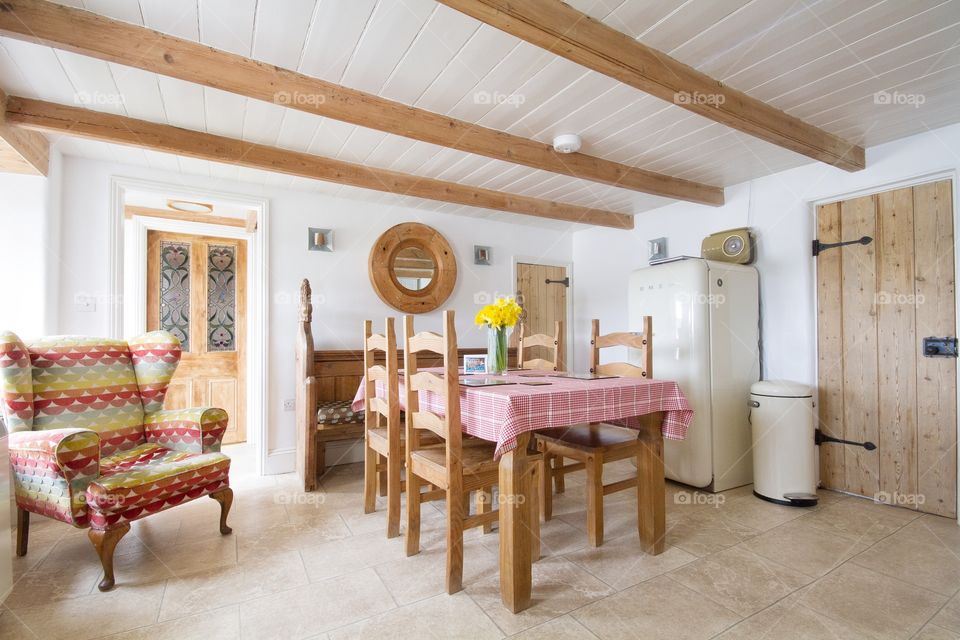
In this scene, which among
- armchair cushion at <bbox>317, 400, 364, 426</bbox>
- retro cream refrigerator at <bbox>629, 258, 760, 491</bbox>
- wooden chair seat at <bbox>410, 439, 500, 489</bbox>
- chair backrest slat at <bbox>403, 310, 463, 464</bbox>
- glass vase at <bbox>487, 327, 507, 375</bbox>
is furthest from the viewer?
armchair cushion at <bbox>317, 400, 364, 426</bbox>

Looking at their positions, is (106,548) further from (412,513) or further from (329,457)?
(329,457)

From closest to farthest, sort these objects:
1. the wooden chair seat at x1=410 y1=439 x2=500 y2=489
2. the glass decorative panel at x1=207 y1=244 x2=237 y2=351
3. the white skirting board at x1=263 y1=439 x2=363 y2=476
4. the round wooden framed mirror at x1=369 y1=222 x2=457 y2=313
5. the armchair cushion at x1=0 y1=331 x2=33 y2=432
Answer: the wooden chair seat at x1=410 y1=439 x2=500 y2=489 < the armchair cushion at x1=0 y1=331 x2=33 y2=432 < the white skirting board at x1=263 y1=439 x2=363 y2=476 < the round wooden framed mirror at x1=369 y1=222 x2=457 y2=313 < the glass decorative panel at x1=207 y1=244 x2=237 y2=351

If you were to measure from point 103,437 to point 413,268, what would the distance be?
245cm

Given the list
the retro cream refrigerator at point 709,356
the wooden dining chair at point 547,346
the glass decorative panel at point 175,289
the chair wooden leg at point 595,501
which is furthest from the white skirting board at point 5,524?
the retro cream refrigerator at point 709,356

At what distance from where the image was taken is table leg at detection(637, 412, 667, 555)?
2070mm

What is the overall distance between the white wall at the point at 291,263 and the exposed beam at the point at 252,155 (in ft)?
2.24

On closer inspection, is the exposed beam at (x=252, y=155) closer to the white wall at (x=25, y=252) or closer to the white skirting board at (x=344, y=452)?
the white wall at (x=25, y=252)

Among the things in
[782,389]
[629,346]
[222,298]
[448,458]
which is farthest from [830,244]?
[222,298]

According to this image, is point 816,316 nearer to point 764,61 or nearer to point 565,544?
point 764,61

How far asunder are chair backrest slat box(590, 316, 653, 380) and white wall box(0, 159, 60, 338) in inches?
126

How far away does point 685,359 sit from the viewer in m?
2.99

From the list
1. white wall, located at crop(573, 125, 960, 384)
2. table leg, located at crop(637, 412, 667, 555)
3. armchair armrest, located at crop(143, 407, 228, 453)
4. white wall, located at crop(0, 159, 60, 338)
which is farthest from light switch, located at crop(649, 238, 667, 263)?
white wall, located at crop(0, 159, 60, 338)

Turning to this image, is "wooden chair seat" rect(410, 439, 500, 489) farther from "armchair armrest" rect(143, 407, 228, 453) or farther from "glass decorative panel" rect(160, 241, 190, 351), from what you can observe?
"glass decorative panel" rect(160, 241, 190, 351)

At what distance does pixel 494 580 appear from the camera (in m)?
1.85
